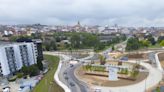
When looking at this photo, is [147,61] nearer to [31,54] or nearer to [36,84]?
[36,84]

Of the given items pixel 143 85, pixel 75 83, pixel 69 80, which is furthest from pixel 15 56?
pixel 143 85

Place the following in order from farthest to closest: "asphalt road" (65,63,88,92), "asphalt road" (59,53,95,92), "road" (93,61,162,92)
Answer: "asphalt road" (59,53,95,92), "asphalt road" (65,63,88,92), "road" (93,61,162,92)

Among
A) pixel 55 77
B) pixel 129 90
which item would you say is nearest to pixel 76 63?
Answer: pixel 55 77

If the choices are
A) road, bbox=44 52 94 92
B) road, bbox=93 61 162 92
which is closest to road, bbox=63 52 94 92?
road, bbox=44 52 94 92

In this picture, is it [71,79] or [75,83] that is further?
[71,79]

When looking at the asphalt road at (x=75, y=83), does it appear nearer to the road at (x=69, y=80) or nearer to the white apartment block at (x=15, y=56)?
the road at (x=69, y=80)

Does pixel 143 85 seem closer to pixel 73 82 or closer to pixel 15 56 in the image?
pixel 73 82

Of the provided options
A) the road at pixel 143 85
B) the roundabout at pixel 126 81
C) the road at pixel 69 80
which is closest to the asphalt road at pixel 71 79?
the road at pixel 69 80

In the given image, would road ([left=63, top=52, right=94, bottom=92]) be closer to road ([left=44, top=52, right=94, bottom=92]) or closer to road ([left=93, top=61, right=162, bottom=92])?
road ([left=44, top=52, right=94, bottom=92])

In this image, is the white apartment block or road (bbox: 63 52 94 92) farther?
the white apartment block
